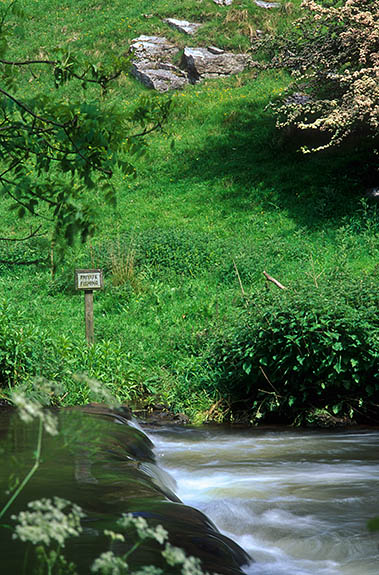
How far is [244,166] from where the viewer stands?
20.0 m

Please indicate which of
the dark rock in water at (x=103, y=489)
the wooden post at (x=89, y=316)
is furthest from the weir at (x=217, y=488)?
the wooden post at (x=89, y=316)

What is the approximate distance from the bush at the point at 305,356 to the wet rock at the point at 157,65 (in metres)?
20.1

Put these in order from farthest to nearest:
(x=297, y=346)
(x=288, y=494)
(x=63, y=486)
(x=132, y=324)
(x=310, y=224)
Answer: (x=310, y=224)
(x=132, y=324)
(x=297, y=346)
(x=288, y=494)
(x=63, y=486)

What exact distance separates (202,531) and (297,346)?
15.1ft

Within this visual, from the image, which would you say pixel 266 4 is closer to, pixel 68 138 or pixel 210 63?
pixel 210 63

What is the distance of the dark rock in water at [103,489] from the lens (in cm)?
339

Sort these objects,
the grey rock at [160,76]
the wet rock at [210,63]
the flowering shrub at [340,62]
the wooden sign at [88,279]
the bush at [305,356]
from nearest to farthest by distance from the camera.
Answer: the bush at [305,356], the wooden sign at [88,279], the flowering shrub at [340,62], the grey rock at [160,76], the wet rock at [210,63]

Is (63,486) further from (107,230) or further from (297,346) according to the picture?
(107,230)

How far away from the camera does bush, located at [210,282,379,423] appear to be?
808 cm

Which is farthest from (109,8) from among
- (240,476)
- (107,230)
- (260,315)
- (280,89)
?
(240,476)

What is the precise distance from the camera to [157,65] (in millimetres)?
28578

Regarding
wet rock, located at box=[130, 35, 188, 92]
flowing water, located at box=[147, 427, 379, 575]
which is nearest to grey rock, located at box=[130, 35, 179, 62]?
wet rock, located at box=[130, 35, 188, 92]

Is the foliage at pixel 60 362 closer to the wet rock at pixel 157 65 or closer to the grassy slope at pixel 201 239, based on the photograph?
the grassy slope at pixel 201 239

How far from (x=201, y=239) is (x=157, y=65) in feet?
50.1
